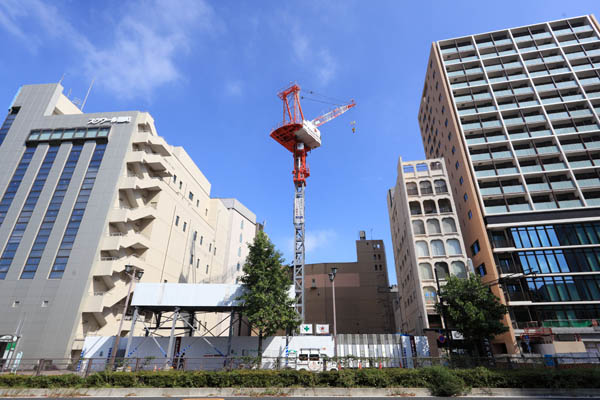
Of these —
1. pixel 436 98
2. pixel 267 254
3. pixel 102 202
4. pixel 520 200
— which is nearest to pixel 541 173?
pixel 520 200

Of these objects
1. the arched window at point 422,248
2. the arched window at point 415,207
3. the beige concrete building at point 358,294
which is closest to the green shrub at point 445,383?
the arched window at point 422,248

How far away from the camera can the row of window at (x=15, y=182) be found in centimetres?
4028

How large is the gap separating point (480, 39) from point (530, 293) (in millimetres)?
46481

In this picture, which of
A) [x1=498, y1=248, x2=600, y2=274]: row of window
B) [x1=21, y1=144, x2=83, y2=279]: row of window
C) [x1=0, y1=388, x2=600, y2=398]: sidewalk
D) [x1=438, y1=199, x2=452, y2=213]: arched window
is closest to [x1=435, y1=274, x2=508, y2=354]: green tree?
[x1=498, y1=248, x2=600, y2=274]: row of window

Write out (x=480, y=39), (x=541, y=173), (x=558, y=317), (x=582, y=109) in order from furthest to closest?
(x=480, y=39), (x=582, y=109), (x=541, y=173), (x=558, y=317)

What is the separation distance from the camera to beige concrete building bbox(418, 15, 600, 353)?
36719 millimetres

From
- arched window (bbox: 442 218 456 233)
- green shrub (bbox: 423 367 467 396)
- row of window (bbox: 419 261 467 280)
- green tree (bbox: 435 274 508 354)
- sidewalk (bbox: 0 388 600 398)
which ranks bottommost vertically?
sidewalk (bbox: 0 388 600 398)

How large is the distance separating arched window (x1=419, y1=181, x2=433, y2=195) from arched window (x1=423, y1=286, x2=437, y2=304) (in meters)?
15.0

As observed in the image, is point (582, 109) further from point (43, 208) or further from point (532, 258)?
point (43, 208)

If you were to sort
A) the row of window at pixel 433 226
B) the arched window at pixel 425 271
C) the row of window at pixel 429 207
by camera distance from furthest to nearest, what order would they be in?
the row of window at pixel 429 207 → the row of window at pixel 433 226 → the arched window at pixel 425 271

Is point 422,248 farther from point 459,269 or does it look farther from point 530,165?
point 530,165

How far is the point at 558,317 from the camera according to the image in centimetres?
3603

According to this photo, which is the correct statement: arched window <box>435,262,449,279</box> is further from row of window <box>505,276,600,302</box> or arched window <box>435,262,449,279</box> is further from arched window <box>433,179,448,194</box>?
arched window <box>433,179,448,194</box>

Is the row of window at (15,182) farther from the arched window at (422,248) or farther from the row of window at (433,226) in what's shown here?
the row of window at (433,226)
